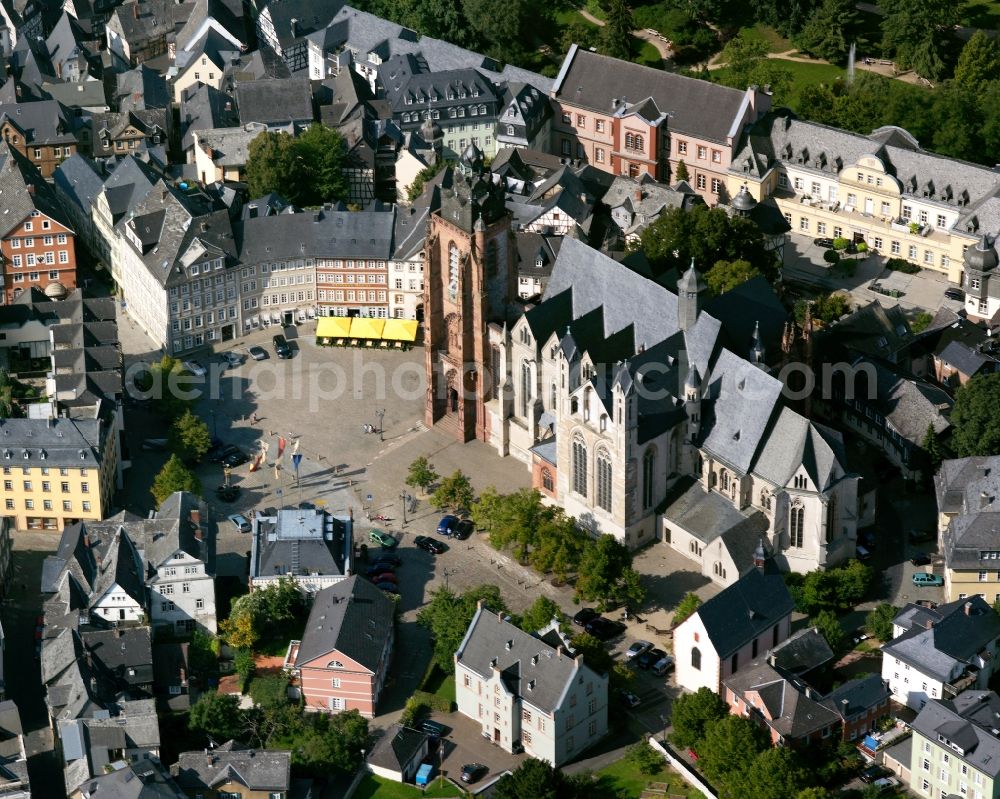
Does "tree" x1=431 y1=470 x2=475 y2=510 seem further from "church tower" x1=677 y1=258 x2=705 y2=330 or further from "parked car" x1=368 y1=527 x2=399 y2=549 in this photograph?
"church tower" x1=677 y1=258 x2=705 y2=330

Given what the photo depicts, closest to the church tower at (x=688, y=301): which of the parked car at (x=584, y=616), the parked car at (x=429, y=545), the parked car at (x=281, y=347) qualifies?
the parked car at (x=584, y=616)

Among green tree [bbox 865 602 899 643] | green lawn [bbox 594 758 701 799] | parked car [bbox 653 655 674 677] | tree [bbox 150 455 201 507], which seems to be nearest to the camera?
green lawn [bbox 594 758 701 799]

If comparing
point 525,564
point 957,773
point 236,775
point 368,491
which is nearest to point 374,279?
point 368,491

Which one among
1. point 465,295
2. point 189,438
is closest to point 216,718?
point 189,438

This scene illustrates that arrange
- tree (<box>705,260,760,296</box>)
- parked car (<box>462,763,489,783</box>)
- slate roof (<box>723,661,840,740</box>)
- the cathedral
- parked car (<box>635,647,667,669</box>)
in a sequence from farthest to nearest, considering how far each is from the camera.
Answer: tree (<box>705,260,760,296</box>) → the cathedral → parked car (<box>635,647,667,669</box>) → parked car (<box>462,763,489,783</box>) → slate roof (<box>723,661,840,740</box>)

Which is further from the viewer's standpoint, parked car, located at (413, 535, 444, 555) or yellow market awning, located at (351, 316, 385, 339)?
yellow market awning, located at (351, 316, 385, 339)

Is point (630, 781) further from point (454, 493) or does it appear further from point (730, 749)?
point (454, 493)

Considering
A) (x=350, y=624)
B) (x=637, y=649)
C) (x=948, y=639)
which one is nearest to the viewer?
(x=948, y=639)

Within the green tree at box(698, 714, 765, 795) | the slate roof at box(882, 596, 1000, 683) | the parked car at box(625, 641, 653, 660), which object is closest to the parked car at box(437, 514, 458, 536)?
the parked car at box(625, 641, 653, 660)
